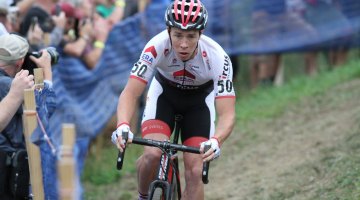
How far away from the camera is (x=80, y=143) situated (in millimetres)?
9883

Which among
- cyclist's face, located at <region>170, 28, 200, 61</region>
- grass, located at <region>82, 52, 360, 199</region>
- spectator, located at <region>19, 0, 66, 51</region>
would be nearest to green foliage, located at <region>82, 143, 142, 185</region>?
grass, located at <region>82, 52, 360, 199</region>

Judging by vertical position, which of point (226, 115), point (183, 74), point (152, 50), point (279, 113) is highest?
point (152, 50)

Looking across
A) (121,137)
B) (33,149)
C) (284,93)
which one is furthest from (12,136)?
(284,93)

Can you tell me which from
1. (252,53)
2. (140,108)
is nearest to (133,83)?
(140,108)

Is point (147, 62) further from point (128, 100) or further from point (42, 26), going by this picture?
point (42, 26)

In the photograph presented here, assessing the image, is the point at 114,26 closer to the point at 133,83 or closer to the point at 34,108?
the point at 133,83

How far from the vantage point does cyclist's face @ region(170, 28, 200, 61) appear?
6734 mm

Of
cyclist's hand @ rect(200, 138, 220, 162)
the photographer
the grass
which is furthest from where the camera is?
the grass

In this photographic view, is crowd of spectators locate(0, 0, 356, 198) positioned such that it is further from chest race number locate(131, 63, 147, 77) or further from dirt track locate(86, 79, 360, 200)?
dirt track locate(86, 79, 360, 200)

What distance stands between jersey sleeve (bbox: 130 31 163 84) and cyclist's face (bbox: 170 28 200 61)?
0.21m

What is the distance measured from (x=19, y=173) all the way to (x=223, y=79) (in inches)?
70.0

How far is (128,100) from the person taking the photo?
6.80 metres

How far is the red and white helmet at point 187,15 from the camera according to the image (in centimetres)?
671

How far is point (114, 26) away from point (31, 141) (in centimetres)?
626
